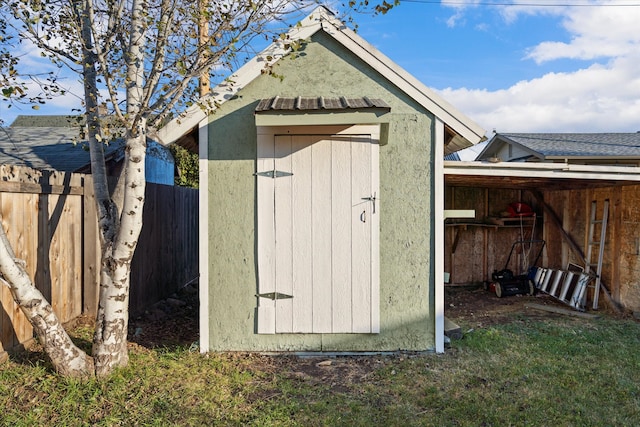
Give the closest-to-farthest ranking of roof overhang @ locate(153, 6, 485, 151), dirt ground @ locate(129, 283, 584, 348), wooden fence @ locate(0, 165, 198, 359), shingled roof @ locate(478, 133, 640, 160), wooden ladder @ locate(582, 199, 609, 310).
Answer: wooden fence @ locate(0, 165, 198, 359)
roof overhang @ locate(153, 6, 485, 151)
dirt ground @ locate(129, 283, 584, 348)
wooden ladder @ locate(582, 199, 609, 310)
shingled roof @ locate(478, 133, 640, 160)

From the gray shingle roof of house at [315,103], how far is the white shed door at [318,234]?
0.36 metres

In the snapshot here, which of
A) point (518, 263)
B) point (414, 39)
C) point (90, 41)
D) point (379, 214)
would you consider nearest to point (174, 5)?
point (90, 41)

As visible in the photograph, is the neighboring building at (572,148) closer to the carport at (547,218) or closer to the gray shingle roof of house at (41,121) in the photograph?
the carport at (547,218)

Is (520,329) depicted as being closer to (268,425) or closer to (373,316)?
(373,316)

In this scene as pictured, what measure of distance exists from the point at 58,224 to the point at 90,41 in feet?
6.60

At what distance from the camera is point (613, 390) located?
3.58 m

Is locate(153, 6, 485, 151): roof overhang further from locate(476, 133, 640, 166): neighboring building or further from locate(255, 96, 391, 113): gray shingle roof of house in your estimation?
locate(476, 133, 640, 166): neighboring building

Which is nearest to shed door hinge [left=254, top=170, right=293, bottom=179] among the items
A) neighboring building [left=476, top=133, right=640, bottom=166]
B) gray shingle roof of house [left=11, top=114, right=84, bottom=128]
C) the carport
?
the carport

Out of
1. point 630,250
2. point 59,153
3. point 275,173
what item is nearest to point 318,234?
point 275,173

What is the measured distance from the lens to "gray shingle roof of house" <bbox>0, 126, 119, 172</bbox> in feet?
22.5

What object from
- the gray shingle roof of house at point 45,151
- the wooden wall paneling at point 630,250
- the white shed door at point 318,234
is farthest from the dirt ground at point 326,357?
the gray shingle roof of house at point 45,151

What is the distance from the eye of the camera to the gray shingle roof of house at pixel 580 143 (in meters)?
8.49

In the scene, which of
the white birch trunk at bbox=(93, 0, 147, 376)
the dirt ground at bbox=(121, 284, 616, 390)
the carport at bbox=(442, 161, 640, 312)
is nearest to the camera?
the white birch trunk at bbox=(93, 0, 147, 376)

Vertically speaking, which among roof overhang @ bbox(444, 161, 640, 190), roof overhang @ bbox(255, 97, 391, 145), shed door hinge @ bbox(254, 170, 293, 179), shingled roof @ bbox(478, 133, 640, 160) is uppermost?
shingled roof @ bbox(478, 133, 640, 160)
